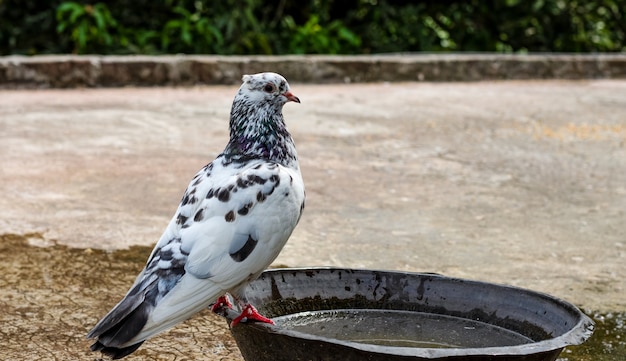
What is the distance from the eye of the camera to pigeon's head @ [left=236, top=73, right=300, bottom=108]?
3100 mm

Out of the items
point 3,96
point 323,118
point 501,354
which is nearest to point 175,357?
point 501,354

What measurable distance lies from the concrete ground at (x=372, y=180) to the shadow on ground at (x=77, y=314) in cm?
2

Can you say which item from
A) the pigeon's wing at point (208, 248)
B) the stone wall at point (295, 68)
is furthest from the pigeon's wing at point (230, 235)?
the stone wall at point (295, 68)

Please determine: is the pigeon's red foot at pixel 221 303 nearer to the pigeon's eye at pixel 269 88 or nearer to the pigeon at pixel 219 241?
the pigeon at pixel 219 241

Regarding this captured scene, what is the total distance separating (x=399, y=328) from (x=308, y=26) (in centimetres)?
866

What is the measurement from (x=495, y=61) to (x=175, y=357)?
780 cm

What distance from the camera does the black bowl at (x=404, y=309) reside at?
9.82ft

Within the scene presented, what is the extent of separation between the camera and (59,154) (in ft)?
20.8

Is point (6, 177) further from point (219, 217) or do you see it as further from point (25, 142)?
point (219, 217)

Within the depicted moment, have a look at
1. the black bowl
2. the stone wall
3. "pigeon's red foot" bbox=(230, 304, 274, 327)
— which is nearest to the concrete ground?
the stone wall

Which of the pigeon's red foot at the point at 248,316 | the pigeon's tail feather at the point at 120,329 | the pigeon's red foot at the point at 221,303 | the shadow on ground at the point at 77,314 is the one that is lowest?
the shadow on ground at the point at 77,314

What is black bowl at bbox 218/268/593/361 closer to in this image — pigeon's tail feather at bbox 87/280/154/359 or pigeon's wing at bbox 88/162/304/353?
pigeon's wing at bbox 88/162/304/353

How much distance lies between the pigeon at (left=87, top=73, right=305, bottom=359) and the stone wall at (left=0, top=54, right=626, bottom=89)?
628 centimetres

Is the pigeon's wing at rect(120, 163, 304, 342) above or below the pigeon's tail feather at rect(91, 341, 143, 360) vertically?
above
